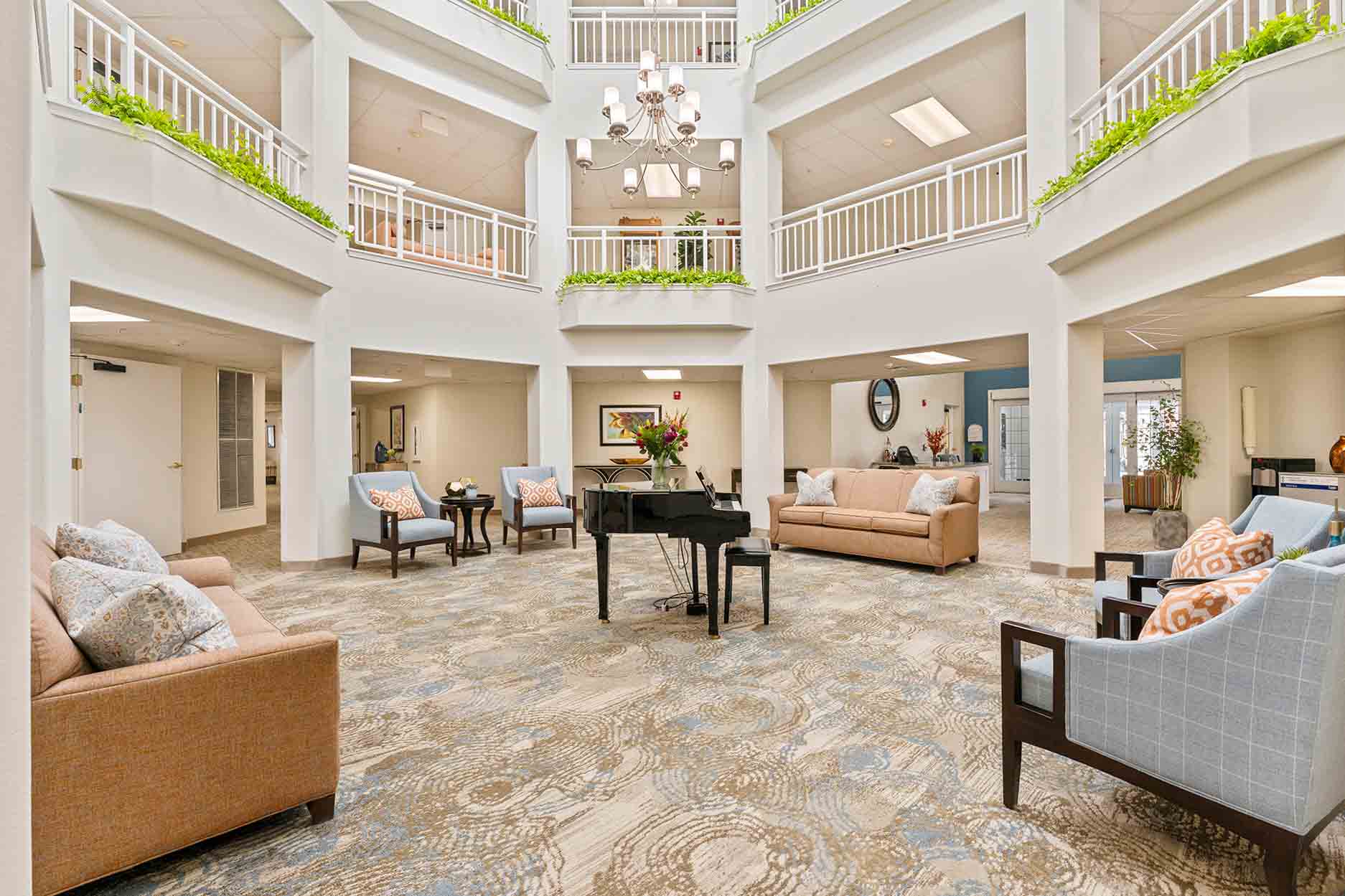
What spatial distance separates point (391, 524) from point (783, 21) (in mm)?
7452

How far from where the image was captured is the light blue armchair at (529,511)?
7.24 metres

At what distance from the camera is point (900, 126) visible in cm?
816

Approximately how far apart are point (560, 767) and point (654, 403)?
30.3 ft

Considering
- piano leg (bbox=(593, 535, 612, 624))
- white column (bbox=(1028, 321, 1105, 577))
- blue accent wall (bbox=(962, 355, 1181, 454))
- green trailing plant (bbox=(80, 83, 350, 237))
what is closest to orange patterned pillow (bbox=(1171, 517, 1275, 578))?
white column (bbox=(1028, 321, 1105, 577))

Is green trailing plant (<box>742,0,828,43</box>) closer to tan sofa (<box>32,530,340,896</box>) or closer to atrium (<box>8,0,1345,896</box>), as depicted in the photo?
atrium (<box>8,0,1345,896</box>)

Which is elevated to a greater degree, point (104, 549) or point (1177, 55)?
point (1177, 55)

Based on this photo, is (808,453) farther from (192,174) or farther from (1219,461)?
(192,174)

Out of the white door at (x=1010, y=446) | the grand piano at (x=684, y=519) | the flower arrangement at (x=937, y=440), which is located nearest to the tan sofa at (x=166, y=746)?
the grand piano at (x=684, y=519)

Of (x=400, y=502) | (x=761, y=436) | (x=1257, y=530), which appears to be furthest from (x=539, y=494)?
(x=1257, y=530)

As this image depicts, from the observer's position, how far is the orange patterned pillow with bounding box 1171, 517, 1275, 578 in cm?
285

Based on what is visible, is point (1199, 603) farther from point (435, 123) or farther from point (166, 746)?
point (435, 123)

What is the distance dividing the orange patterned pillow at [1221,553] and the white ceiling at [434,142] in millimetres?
8183

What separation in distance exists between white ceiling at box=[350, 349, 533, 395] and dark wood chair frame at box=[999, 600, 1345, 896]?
6646 mm

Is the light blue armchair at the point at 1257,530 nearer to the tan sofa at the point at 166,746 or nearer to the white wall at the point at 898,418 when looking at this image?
the tan sofa at the point at 166,746
